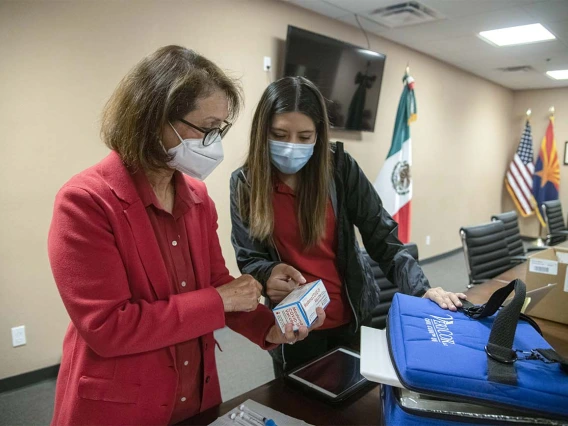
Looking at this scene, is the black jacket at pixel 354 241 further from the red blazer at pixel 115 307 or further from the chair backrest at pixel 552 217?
the chair backrest at pixel 552 217

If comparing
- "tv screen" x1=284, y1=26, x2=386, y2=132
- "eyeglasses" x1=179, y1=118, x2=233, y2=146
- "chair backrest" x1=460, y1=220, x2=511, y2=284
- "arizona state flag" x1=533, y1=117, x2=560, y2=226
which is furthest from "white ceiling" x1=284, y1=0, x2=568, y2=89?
"eyeglasses" x1=179, y1=118, x2=233, y2=146

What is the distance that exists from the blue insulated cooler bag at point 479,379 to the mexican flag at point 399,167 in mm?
3692

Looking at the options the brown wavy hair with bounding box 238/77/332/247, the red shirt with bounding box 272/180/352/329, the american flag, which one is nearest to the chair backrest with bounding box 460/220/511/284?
the red shirt with bounding box 272/180/352/329

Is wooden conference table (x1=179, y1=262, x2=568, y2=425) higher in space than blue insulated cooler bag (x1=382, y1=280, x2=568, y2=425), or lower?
lower

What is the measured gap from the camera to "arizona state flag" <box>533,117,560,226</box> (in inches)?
276

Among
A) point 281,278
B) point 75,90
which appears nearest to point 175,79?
point 281,278

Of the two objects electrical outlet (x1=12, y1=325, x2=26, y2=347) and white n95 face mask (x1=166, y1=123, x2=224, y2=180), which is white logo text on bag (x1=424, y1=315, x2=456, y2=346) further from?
electrical outlet (x1=12, y1=325, x2=26, y2=347)

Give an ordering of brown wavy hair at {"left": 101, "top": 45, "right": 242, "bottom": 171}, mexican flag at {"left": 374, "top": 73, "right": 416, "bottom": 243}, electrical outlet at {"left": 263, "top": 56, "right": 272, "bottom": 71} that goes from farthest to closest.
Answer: mexican flag at {"left": 374, "top": 73, "right": 416, "bottom": 243} → electrical outlet at {"left": 263, "top": 56, "right": 272, "bottom": 71} → brown wavy hair at {"left": 101, "top": 45, "right": 242, "bottom": 171}

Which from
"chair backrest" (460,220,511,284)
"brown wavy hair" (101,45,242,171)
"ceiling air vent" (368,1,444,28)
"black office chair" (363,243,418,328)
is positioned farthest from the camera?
"ceiling air vent" (368,1,444,28)

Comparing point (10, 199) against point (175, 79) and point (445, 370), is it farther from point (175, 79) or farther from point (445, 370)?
point (445, 370)

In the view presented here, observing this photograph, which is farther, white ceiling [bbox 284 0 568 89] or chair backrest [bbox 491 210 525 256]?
white ceiling [bbox 284 0 568 89]

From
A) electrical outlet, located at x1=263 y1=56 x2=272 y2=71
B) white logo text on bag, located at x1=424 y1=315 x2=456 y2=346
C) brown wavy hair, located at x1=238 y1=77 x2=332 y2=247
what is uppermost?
electrical outlet, located at x1=263 y1=56 x2=272 y2=71

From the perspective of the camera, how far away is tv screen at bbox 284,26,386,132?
11.2 feet

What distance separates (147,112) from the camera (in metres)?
0.87
